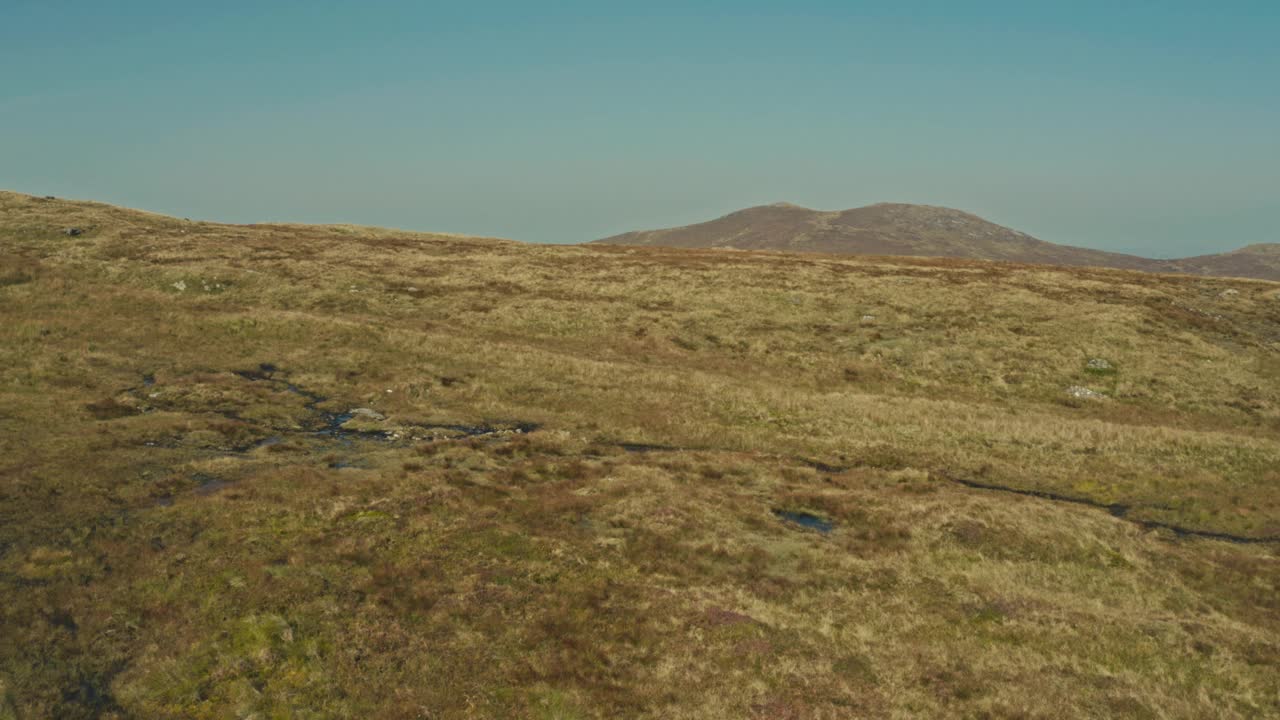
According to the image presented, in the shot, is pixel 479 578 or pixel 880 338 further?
pixel 880 338

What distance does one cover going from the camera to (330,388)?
124ft

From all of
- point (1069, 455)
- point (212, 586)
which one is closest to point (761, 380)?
point (1069, 455)

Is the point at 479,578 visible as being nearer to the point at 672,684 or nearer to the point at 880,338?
the point at 672,684

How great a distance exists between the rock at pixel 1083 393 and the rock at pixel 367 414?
44804 mm

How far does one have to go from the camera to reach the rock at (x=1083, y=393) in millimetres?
46656

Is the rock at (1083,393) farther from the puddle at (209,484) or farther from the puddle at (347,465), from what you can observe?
the puddle at (209,484)

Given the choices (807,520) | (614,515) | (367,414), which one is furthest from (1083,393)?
(367,414)

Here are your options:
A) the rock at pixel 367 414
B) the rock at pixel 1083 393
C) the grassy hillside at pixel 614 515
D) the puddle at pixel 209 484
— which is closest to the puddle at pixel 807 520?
the grassy hillside at pixel 614 515

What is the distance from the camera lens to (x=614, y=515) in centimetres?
2388

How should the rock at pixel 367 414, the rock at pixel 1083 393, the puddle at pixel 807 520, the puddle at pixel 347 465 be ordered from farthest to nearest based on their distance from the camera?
1. the rock at pixel 1083 393
2. the rock at pixel 367 414
3. the puddle at pixel 347 465
4. the puddle at pixel 807 520

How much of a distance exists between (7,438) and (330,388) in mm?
14215

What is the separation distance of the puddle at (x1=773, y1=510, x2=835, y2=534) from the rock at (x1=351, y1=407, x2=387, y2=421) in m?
19.9

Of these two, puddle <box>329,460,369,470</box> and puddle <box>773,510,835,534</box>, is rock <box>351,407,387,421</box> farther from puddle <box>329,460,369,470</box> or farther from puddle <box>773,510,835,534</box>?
puddle <box>773,510,835,534</box>

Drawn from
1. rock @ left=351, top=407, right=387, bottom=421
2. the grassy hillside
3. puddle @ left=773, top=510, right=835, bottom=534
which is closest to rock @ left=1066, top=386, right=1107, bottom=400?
the grassy hillside
